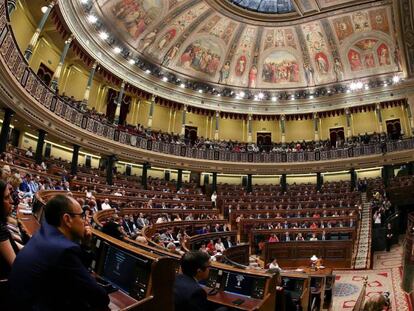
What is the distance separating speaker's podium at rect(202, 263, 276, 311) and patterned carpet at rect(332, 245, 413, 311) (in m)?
4.02

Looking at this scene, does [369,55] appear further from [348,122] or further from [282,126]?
[282,126]

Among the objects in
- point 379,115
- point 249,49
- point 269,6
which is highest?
point 269,6

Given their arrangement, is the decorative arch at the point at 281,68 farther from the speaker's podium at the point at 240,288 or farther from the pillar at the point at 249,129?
the speaker's podium at the point at 240,288

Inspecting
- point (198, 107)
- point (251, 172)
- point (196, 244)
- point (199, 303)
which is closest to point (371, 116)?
point (251, 172)

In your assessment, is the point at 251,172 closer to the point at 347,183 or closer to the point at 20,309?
the point at 347,183

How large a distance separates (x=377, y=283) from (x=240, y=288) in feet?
20.3

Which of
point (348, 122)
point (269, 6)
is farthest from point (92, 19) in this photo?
point (348, 122)

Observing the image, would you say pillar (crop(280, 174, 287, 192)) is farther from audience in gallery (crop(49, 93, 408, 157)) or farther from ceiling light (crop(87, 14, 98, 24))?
ceiling light (crop(87, 14, 98, 24))

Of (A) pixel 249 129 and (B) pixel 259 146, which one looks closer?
(B) pixel 259 146

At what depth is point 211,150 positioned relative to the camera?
70.7ft

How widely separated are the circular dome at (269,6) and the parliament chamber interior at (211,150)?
0.10m

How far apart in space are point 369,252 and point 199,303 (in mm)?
10286

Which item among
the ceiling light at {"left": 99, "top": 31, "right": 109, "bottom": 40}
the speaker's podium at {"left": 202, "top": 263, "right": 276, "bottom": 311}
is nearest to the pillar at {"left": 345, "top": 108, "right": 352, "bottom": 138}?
the ceiling light at {"left": 99, "top": 31, "right": 109, "bottom": 40}

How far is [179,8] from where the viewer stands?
19781 millimetres
